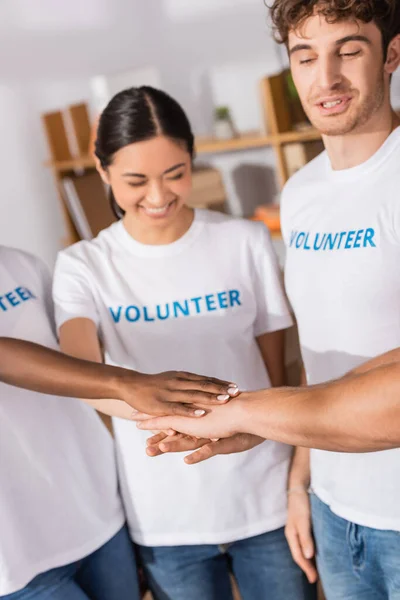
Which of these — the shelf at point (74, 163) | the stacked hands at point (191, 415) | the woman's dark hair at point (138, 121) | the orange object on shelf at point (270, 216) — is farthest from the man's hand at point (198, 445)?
the shelf at point (74, 163)

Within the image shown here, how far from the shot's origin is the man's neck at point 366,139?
1.51 metres

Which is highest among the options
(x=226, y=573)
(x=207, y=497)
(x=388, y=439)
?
(x=388, y=439)

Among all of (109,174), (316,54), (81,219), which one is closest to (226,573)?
(109,174)

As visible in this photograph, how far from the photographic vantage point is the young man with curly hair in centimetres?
146

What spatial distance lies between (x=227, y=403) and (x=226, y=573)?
1.57 feet

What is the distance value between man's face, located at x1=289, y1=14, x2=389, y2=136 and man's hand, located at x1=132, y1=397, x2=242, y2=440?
0.51 meters

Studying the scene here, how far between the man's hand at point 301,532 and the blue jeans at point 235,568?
0.03 meters

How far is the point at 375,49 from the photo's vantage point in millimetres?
1511

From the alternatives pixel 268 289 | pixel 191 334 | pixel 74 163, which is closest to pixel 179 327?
pixel 191 334

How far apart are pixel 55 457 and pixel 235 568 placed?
1.36 feet

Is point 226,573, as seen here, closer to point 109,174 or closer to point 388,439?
point 388,439

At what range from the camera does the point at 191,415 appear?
1.49 m

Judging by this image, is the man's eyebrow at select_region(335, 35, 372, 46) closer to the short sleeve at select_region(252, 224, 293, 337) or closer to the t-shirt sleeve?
the short sleeve at select_region(252, 224, 293, 337)

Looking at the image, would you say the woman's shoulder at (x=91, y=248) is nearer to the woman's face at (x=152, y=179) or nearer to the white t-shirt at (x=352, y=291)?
the woman's face at (x=152, y=179)
